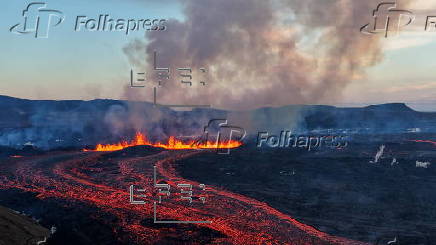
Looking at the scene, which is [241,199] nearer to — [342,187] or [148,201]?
[148,201]

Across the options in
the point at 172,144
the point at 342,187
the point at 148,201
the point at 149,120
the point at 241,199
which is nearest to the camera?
the point at 148,201

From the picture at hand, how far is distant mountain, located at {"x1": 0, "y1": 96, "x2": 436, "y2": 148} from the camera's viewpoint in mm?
65750

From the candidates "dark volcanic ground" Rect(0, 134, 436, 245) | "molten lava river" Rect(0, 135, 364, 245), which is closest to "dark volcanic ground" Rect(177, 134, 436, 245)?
"dark volcanic ground" Rect(0, 134, 436, 245)

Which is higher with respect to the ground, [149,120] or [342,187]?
[149,120]

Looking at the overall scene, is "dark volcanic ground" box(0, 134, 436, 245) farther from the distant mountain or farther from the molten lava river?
the distant mountain

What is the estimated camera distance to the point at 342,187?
2477 cm

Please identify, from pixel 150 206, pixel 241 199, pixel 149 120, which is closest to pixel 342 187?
pixel 241 199

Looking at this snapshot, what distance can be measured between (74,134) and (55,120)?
3871 cm

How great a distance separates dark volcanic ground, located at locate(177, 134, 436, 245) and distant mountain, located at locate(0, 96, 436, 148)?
97.6 ft

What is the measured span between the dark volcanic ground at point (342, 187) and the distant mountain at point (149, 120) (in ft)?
97.6

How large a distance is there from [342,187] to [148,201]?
39.0 feet
